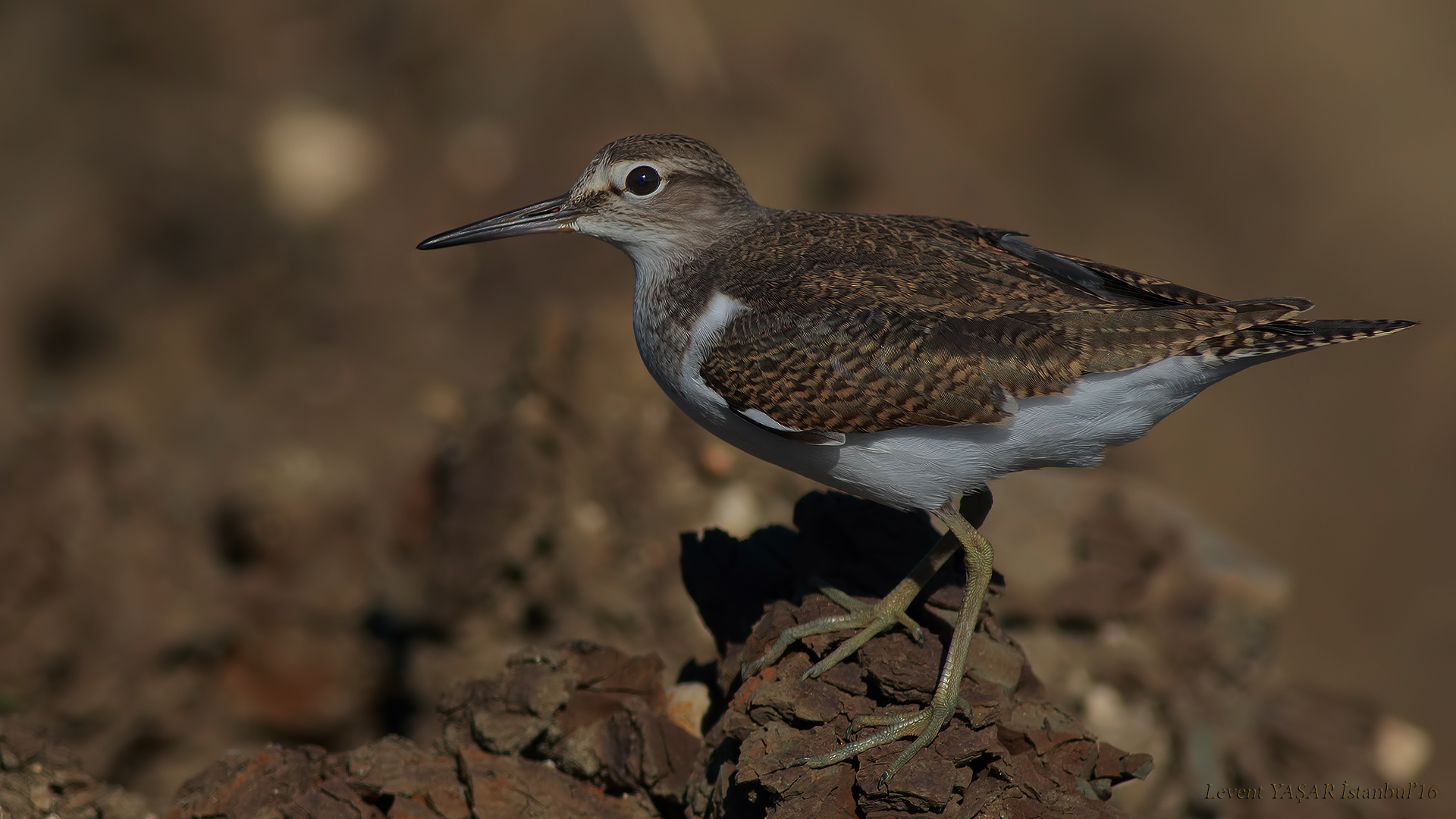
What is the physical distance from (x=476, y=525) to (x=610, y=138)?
6.56 meters

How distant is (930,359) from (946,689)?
5.50 feet

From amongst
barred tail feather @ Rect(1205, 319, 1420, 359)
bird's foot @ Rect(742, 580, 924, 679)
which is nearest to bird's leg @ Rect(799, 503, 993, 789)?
bird's foot @ Rect(742, 580, 924, 679)

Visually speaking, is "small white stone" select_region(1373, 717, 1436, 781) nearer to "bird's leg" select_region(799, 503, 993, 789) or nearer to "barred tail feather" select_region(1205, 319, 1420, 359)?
"barred tail feather" select_region(1205, 319, 1420, 359)

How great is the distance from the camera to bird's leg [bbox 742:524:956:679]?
19.3 feet

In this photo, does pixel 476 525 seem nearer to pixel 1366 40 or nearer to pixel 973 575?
pixel 973 575

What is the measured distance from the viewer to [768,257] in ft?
21.1

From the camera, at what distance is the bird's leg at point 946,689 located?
5359mm

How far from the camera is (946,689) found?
5586mm

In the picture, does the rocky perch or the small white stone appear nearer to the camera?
the rocky perch

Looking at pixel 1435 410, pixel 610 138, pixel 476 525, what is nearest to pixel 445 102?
pixel 610 138

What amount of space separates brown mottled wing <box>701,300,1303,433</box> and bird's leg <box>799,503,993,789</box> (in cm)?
65

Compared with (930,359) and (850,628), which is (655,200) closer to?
(930,359)

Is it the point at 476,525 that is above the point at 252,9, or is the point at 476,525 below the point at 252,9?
below

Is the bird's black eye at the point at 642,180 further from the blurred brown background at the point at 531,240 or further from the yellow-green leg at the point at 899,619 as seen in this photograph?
the blurred brown background at the point at 531,240
